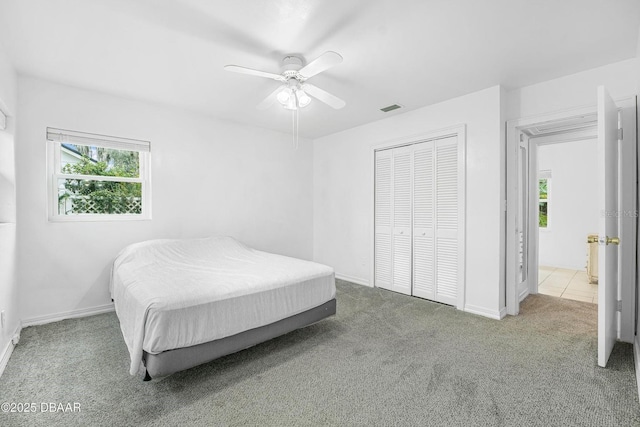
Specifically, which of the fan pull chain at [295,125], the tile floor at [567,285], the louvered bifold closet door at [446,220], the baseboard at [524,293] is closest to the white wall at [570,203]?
the tile floor at [567,285]

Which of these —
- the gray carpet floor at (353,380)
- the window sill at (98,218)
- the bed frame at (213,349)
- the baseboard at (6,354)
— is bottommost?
the gray carpet floor at (353,380)

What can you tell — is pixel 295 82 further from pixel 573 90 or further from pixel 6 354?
pixel 6 354

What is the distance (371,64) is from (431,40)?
531 mm

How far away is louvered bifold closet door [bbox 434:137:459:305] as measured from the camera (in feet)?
11.2

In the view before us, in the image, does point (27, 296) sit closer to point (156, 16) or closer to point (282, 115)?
point (156, 16)

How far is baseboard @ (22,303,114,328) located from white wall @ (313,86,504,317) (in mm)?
3028

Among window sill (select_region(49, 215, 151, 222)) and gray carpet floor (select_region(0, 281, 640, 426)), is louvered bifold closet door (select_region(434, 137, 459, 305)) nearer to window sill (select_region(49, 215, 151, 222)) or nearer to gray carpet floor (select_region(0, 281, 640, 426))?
gray carpet floor (select_region(0, 281, 640, 426))

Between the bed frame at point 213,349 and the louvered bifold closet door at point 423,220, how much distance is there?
5.56ft

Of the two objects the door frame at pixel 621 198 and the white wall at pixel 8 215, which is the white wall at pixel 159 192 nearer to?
the white wall at pixel 8 215

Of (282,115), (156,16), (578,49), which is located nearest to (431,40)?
(578,49)

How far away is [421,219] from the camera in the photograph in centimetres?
376

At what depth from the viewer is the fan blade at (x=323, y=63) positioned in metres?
2.01

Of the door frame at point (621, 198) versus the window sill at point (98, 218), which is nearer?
the door frame at point (621, 198)

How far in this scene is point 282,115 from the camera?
13.0 feet
